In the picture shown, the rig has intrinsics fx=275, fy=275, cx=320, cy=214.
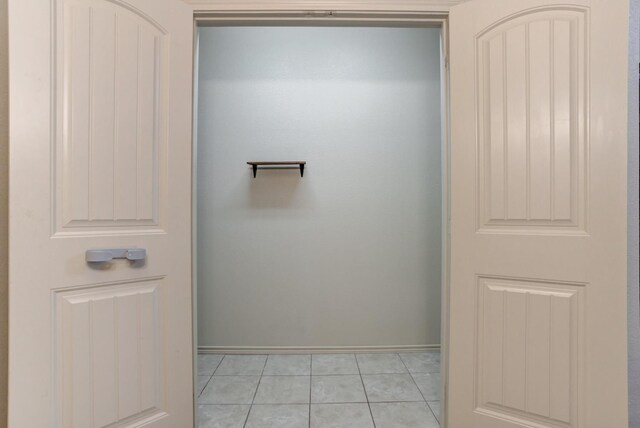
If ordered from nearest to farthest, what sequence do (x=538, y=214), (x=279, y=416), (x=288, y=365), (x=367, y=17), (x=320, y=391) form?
(x=538, y=214), (x=367, y=17), (x=279, y=416), (x=320, y=391), (x=288, y=365)

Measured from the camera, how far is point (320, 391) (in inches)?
68.7

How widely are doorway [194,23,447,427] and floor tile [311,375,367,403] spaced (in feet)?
1.17

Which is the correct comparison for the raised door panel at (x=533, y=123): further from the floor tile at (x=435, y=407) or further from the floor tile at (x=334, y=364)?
the floor tile at (x=334, y=364)

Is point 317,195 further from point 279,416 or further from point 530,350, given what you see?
point 530,350

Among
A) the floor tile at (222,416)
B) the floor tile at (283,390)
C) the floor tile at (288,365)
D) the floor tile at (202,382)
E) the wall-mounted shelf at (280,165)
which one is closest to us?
the floor tile at (222,416)

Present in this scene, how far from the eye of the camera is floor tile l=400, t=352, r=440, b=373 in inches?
78.9

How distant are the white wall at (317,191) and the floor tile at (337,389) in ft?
1.24

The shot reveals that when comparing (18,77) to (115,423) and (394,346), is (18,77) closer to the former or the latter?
(115,423)

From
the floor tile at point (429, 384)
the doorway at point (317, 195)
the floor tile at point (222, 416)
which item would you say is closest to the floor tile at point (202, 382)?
the floor tile at point (222, 416)

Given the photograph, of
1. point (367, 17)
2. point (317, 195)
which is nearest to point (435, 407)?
point (317, 195)

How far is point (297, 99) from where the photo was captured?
2.25 m

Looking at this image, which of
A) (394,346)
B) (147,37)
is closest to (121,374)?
(147,37)

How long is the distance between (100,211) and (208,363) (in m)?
1.54

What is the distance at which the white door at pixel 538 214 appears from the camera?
1.08 metres
